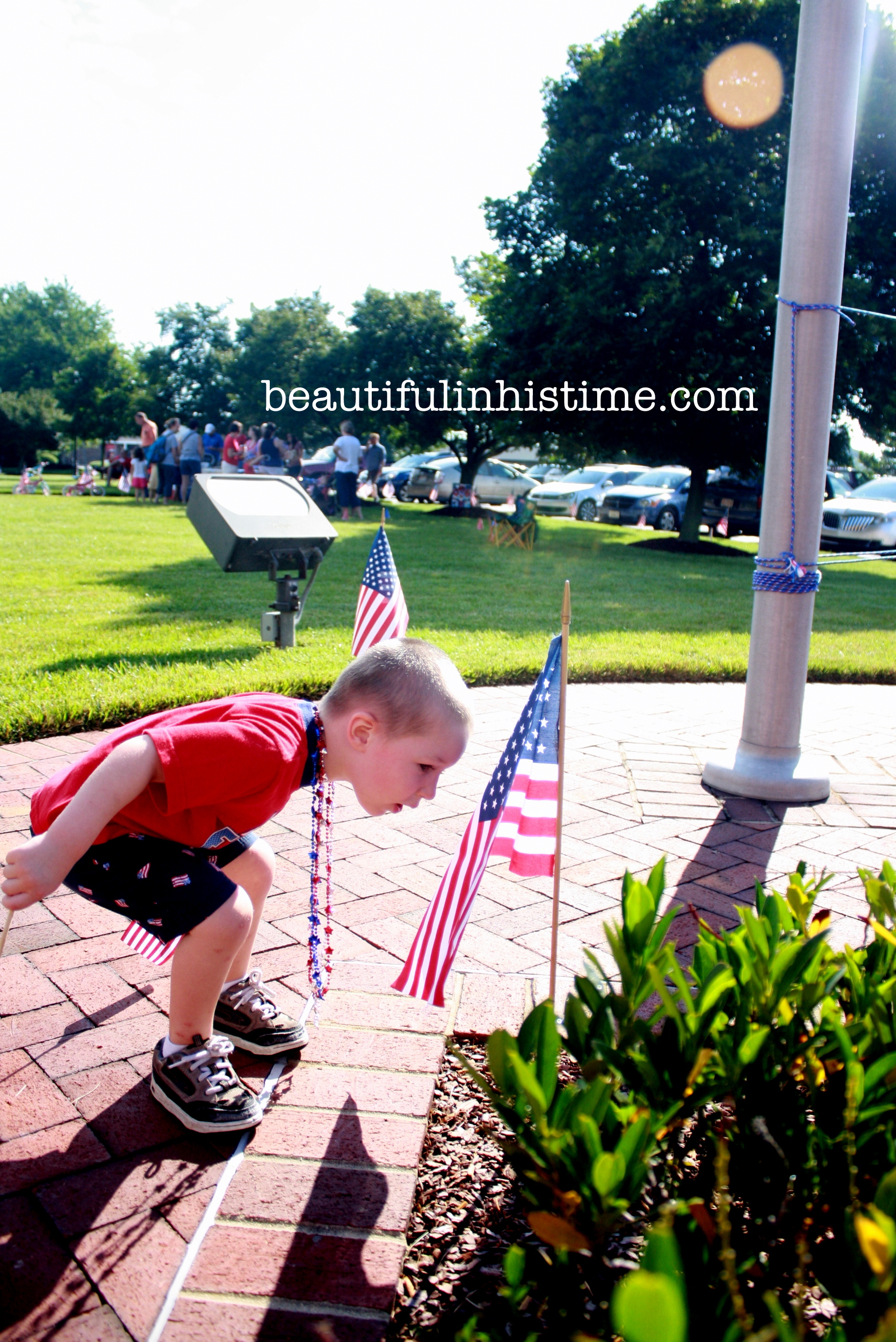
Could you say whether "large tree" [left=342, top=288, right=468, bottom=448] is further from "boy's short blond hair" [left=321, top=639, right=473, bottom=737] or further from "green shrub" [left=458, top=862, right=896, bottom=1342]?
"green shrub" [left=458, top=862, right=896, bottom=1342]

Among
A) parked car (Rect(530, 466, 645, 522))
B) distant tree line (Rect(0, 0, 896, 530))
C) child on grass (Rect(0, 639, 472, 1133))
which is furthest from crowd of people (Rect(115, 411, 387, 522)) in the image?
child on grass (Rect(0, 639, 472, 1133))

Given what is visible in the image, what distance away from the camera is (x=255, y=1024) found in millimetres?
2424

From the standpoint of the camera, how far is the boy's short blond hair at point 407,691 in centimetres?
212

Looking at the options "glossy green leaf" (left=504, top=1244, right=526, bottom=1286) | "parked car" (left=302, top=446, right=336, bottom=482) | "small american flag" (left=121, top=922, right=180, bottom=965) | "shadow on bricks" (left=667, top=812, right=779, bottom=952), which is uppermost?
"parked car" (left=302, top=446, right=336, bottom=482)

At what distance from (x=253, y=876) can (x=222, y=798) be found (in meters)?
0.51

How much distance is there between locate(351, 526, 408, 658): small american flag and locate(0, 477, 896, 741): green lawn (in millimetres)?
1630

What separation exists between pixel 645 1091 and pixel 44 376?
232 ft

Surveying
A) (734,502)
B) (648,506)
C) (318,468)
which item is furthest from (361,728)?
(648,506)

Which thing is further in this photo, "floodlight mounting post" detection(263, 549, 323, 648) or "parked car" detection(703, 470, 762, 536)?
"parked car" detection(703, 470, 762, 536)

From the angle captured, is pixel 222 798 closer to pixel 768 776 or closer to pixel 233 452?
pixel 768 776

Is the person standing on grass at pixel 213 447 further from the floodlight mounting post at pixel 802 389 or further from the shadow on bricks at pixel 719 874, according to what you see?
the shadow on bricks at pixel 719 874

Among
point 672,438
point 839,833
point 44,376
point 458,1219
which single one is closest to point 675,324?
point 672,438

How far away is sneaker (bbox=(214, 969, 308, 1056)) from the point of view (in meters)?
2.41

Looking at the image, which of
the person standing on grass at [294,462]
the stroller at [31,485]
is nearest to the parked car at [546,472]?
the person standing on grass at [294,462]
